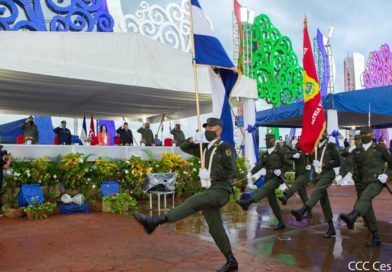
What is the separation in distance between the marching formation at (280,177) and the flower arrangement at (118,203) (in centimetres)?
353

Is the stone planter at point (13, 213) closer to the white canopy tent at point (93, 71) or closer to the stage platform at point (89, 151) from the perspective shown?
the stage platform at point (89, 151)

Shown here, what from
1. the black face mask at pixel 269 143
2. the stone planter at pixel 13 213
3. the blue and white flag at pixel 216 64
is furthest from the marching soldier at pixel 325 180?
the stone planter at pixel 13 213

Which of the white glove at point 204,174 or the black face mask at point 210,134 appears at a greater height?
the black face mask at point 210,134

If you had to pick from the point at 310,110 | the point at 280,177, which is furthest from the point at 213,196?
the point at 310,110

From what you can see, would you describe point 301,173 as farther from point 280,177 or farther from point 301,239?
point 301,239

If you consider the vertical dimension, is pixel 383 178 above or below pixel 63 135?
below

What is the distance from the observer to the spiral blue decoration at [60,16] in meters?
14.7

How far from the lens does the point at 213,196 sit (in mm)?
4750

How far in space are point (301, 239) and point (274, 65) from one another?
84.9 feet

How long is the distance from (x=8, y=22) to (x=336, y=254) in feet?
46.2

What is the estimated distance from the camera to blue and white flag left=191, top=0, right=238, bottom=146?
21.8ft

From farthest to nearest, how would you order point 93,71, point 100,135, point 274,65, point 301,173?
point 274,65, point 100,135, point 93,71, point 301,173

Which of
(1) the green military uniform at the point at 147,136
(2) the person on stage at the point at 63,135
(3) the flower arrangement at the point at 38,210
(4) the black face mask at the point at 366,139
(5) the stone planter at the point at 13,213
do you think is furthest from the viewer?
(1) the green military uniform at the point at 147,136

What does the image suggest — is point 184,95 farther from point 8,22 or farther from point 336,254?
point 336,254
